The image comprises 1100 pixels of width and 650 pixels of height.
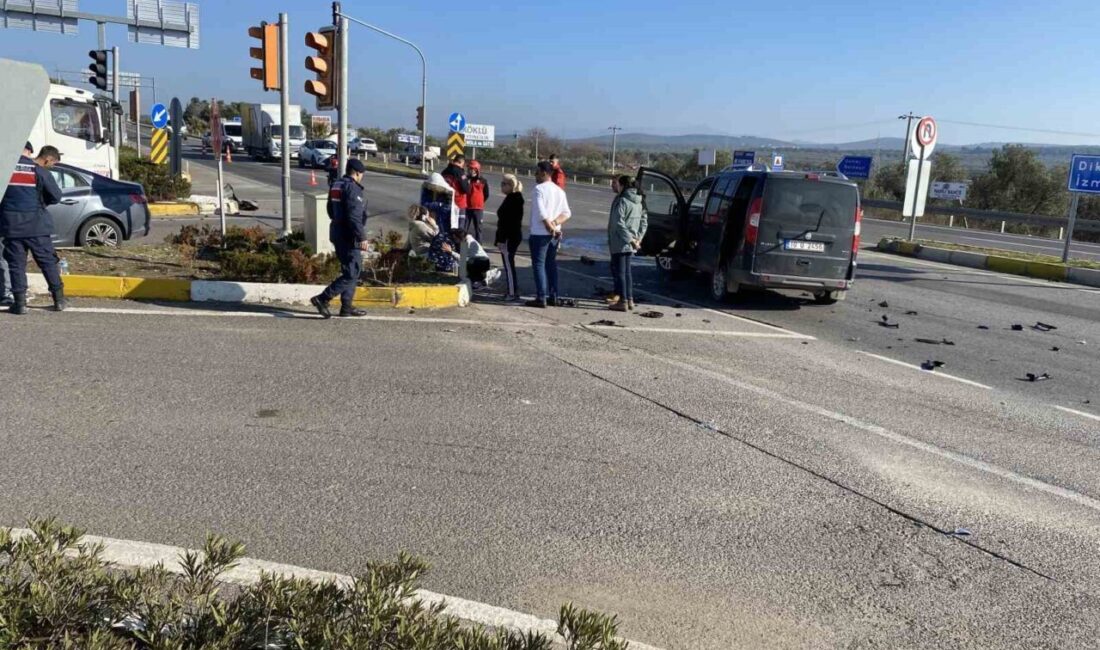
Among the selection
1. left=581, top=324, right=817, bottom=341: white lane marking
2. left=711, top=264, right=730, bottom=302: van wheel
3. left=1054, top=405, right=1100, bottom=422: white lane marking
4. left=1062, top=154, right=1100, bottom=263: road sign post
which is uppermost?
left=1062, top=154, right=1100, bottom=263: road sign post

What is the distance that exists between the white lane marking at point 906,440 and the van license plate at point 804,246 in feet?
12.3

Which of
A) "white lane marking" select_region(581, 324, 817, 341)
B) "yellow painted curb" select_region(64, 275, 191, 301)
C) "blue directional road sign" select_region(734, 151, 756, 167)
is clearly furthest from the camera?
"blue directional road sign" select_region(734, 151, 756, 167)

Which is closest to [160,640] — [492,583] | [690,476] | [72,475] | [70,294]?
[492,583]

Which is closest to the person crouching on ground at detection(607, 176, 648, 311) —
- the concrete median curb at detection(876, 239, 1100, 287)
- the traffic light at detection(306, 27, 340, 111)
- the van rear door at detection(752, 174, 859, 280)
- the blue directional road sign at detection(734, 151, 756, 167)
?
the van rear door at detection(752, 174, 859, 280)

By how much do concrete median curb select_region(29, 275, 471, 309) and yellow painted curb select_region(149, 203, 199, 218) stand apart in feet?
38.4

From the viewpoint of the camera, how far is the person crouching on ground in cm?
1066

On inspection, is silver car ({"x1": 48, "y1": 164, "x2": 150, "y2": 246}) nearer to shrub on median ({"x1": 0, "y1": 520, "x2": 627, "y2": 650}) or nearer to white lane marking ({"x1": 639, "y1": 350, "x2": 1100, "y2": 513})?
white lane marking ({"x1": 639, "y1": 350, "x2": 1100, "y2": 513})

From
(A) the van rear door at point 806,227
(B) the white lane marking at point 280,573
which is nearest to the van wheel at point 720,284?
(A) the van rear door at point 806,227

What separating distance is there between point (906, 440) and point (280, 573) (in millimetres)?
4512

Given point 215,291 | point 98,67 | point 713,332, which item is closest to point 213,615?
point 713,332

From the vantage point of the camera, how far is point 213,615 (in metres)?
2.84

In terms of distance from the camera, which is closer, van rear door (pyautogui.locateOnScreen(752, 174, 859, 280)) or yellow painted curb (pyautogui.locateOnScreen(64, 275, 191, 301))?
yellow painted curb (pyautogui.locateOnScreen(64, 275, 191, 301))

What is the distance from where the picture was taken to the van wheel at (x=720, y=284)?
38.8ft

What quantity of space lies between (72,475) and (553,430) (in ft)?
9.56
